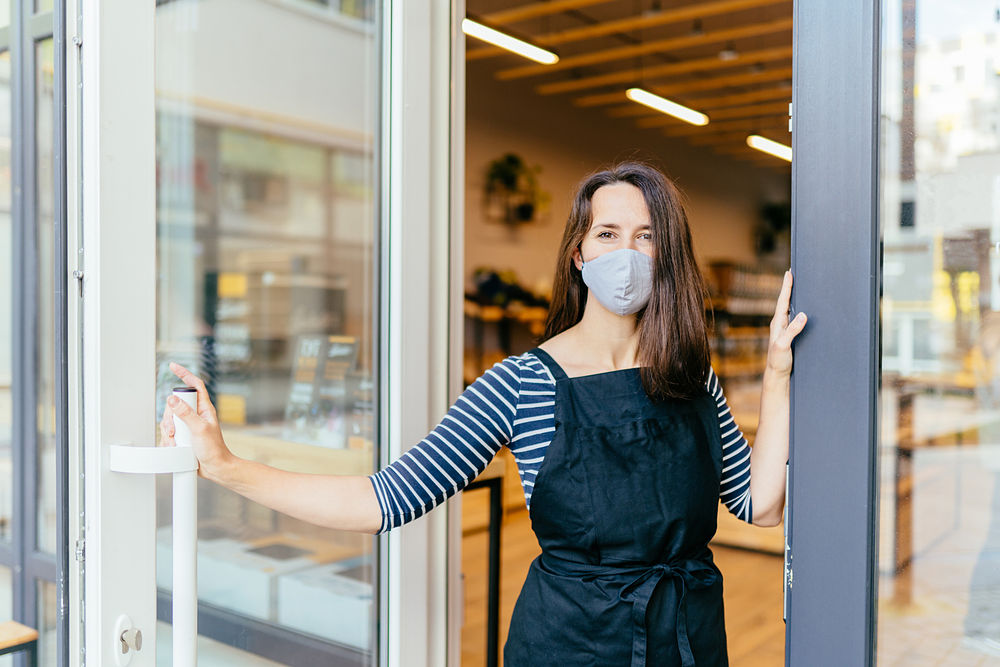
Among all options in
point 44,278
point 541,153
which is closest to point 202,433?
point 44,278

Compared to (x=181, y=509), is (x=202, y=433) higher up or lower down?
higher up

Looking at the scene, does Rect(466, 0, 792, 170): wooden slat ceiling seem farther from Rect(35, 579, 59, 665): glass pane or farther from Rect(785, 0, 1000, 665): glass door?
Rect(35, 579, 59, 665): glass pane

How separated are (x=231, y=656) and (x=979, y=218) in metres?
1.63

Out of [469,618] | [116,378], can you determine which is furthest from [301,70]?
[116,378]

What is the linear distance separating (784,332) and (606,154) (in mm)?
6962

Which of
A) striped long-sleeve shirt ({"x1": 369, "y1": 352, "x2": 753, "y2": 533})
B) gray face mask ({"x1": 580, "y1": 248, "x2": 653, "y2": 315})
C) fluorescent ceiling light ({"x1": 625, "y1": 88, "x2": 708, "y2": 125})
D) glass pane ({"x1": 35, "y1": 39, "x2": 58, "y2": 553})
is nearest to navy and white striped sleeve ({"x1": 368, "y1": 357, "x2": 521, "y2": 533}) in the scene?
striped long-sleeve shirt ({"x1": 369, "y1": 352, "x2": 753, "y2": 533})

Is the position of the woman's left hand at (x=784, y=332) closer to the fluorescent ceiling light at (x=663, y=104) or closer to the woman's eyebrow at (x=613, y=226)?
the woman's eyebrow at (x=613, y=226)

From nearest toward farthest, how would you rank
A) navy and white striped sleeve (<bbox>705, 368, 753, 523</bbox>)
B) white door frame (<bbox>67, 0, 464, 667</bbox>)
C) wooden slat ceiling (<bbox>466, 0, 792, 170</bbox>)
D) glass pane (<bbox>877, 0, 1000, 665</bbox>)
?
glass pane (<bbox>877, 0, 1000, 665</bbox>) < white door frame (<bbox>67, 0, 464, 667</bbox>) < navy and white striped sleeve (<bbox>705, 368, 753, 523</bbox>) < wooden slat ceiling (<bbox>466, 0, 792, 170</bbox>)

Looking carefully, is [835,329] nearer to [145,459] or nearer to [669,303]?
[669,303]

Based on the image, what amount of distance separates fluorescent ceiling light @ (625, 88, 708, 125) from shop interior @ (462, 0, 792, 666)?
0.05 metres

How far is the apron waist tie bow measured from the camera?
1235mm

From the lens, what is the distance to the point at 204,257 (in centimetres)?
478

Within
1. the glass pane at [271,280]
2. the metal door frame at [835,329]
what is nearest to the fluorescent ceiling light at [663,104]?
the glass pane at [271,280]

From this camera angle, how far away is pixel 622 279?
4.29ft
